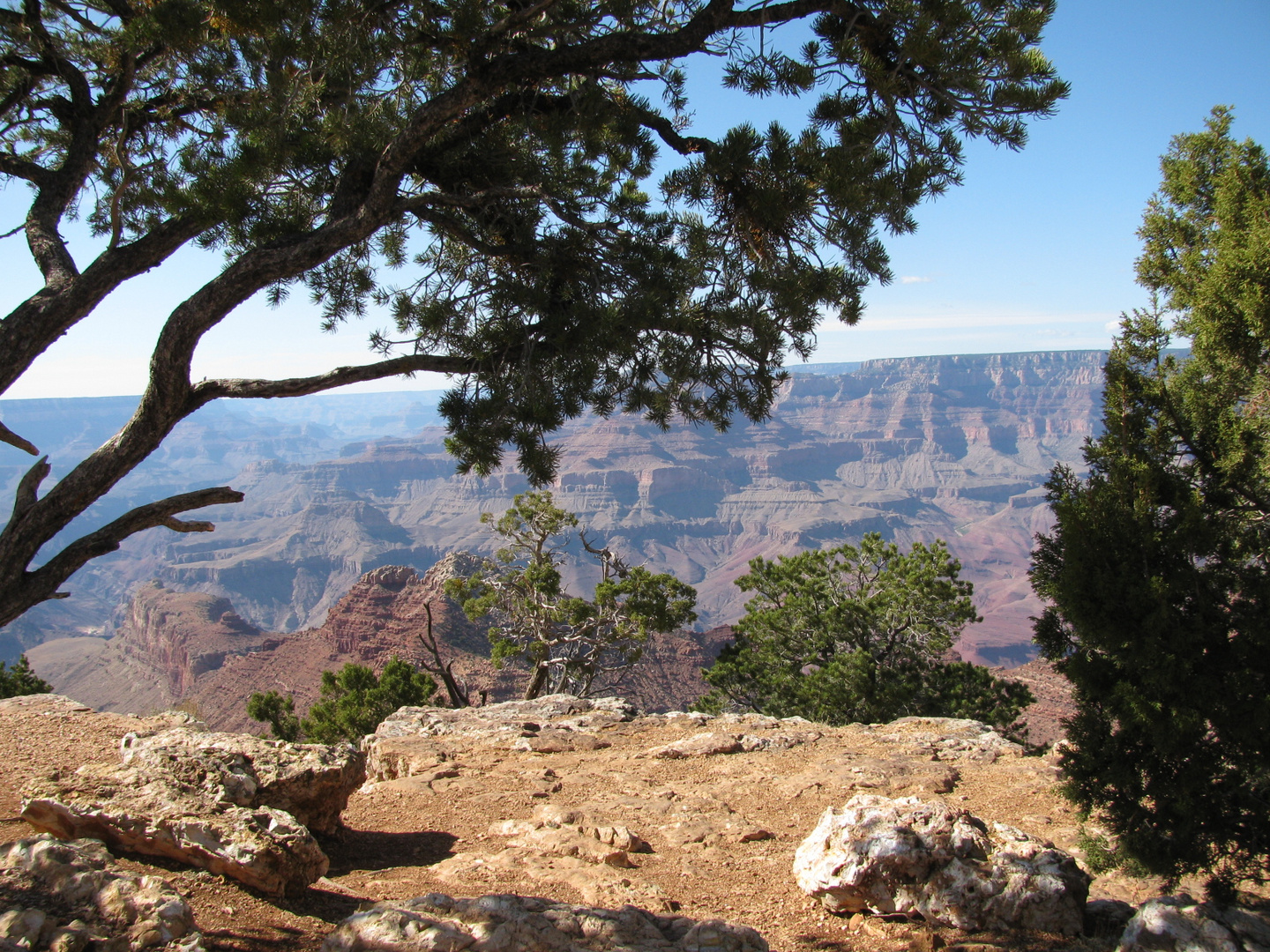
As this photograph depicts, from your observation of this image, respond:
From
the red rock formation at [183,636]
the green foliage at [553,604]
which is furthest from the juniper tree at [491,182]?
the red rock formation at [183,636]

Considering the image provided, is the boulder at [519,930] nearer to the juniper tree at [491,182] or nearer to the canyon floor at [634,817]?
the canyon floor at [634,817]

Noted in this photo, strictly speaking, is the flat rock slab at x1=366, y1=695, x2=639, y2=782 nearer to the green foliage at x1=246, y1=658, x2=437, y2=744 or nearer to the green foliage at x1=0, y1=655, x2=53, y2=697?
the green foliage at x1=246, y1=658, x2=437, y2=744

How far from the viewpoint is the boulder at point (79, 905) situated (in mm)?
2775

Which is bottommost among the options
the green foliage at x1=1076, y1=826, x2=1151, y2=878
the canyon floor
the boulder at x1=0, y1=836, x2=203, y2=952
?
the canyon floor

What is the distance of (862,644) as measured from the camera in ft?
57.6

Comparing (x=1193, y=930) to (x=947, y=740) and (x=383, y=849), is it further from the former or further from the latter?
(x=947, y=740)

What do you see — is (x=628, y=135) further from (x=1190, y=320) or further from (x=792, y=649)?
(x=792, y=649)

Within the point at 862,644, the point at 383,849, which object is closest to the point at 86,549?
the point at 383,849

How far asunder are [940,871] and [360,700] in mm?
15448

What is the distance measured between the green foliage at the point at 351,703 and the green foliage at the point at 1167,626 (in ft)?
48.3

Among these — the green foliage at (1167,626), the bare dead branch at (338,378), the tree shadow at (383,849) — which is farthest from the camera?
the tree shadow at (383,849)

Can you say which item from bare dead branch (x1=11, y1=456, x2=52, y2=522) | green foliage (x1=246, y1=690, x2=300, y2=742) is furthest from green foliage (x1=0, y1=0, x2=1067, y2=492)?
green foliage (x1=246, y1=690, x2=300, y2=742)

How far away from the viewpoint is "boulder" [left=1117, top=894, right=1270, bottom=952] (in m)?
3.58

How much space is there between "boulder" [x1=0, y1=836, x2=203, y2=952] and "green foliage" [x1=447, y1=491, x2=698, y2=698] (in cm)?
1252
